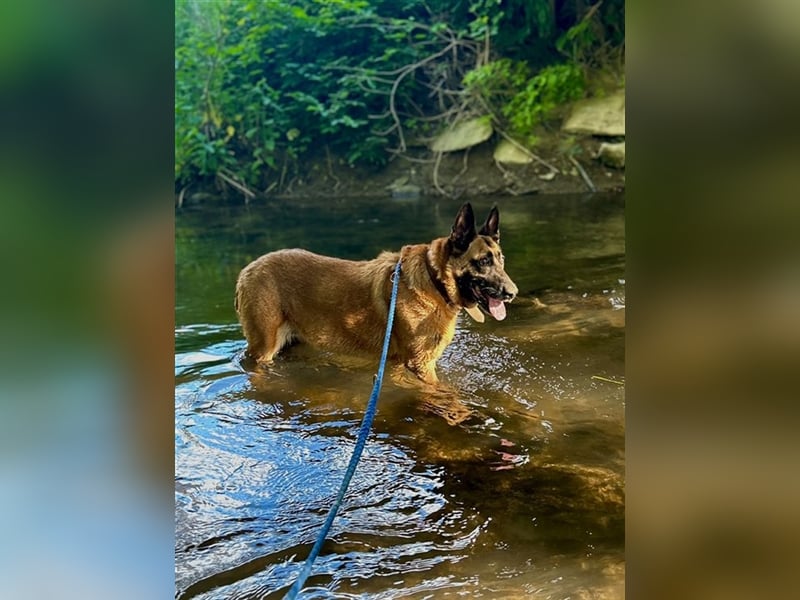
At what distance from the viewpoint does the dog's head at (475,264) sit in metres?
4.35

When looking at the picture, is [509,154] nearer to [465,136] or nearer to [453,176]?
[465,136]

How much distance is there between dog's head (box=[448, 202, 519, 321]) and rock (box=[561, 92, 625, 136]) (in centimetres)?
669

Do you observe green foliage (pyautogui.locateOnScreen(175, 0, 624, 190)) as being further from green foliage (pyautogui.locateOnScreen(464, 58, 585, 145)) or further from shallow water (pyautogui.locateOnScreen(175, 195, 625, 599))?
shallow water (pyautogui.locateOnScreen(175, 195, 625, 599))

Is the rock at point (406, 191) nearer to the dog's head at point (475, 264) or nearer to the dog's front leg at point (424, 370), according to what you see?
the dog's head at point (475, 264)

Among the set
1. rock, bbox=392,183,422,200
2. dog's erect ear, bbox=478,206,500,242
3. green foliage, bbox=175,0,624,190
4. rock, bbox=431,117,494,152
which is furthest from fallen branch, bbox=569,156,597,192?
dog's erect ear, bbox=478,206,500,242

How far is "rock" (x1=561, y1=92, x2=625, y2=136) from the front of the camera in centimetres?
1028

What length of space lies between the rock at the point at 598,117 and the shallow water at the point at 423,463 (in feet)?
15.7

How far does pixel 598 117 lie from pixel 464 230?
7059 mm

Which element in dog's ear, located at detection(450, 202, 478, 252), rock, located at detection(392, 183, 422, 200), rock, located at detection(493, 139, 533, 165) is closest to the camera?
dog's ear, located at detection(450, 202, 478, 252)

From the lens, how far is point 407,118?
36.2 feet

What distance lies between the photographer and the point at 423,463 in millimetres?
3275

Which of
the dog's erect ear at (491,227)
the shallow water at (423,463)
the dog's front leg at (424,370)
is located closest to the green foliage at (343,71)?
the shallow water at (423,463)
